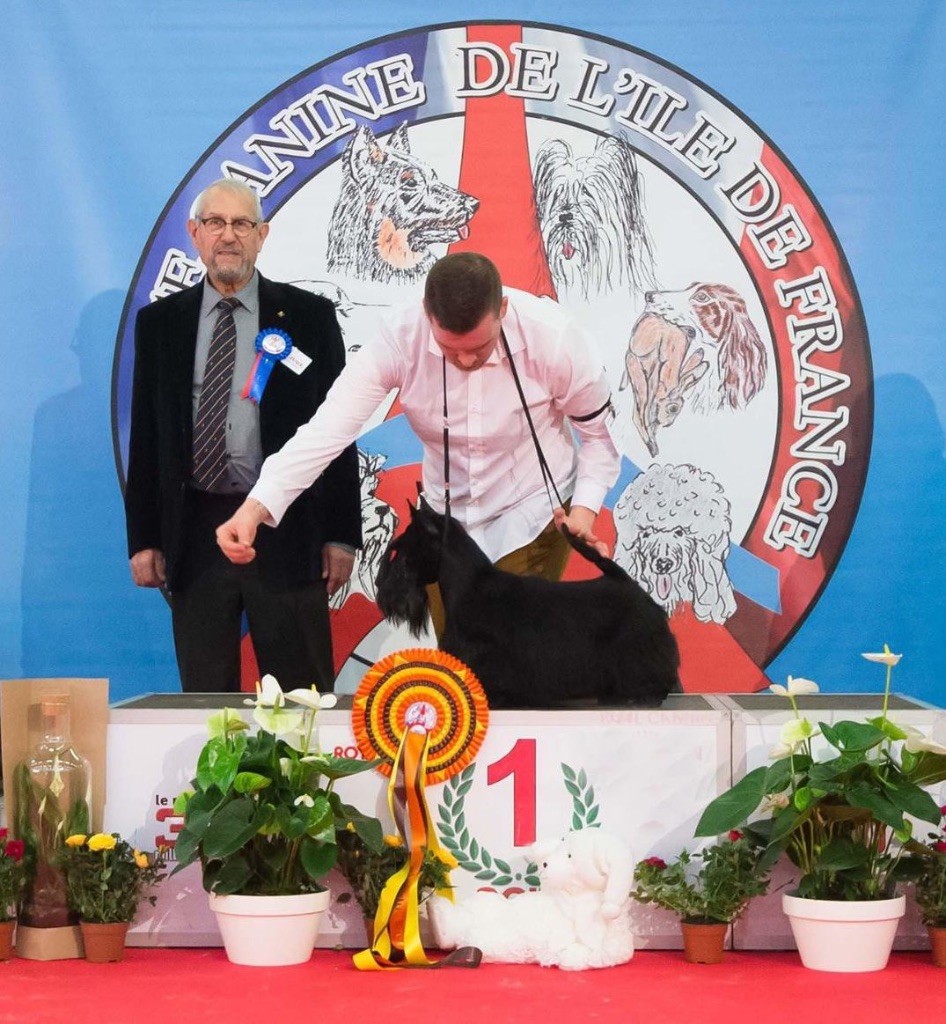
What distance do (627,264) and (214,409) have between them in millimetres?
1135

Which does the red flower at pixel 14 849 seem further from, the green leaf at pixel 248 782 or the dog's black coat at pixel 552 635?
the dog's black coat at pixel 552 635

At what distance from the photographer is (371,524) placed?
12.3ft

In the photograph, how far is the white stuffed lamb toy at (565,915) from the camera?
2088 millimetres

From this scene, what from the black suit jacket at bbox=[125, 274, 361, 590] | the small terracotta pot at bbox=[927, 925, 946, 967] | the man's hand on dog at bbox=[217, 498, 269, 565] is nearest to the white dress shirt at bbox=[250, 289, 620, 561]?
the man's hand on dog at bbox=[217, 498, 269, 565]

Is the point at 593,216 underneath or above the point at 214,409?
above

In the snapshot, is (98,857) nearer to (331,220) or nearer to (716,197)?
(331,220)

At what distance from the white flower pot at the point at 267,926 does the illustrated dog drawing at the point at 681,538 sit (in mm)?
1760

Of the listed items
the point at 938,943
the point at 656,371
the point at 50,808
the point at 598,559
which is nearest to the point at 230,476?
the point at 656,371

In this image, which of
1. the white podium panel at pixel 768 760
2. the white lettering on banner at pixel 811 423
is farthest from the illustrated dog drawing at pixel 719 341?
the white podium panel at pixel 768 760

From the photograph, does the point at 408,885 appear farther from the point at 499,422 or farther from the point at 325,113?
the point at 325,113

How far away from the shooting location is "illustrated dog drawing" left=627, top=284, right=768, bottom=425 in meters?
3.72

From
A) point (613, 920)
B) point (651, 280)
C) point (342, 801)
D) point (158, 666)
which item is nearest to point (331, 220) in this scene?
point (651, 280)

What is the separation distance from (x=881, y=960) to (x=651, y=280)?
80.6 inches

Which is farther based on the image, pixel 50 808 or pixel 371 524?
pixel 371 524
